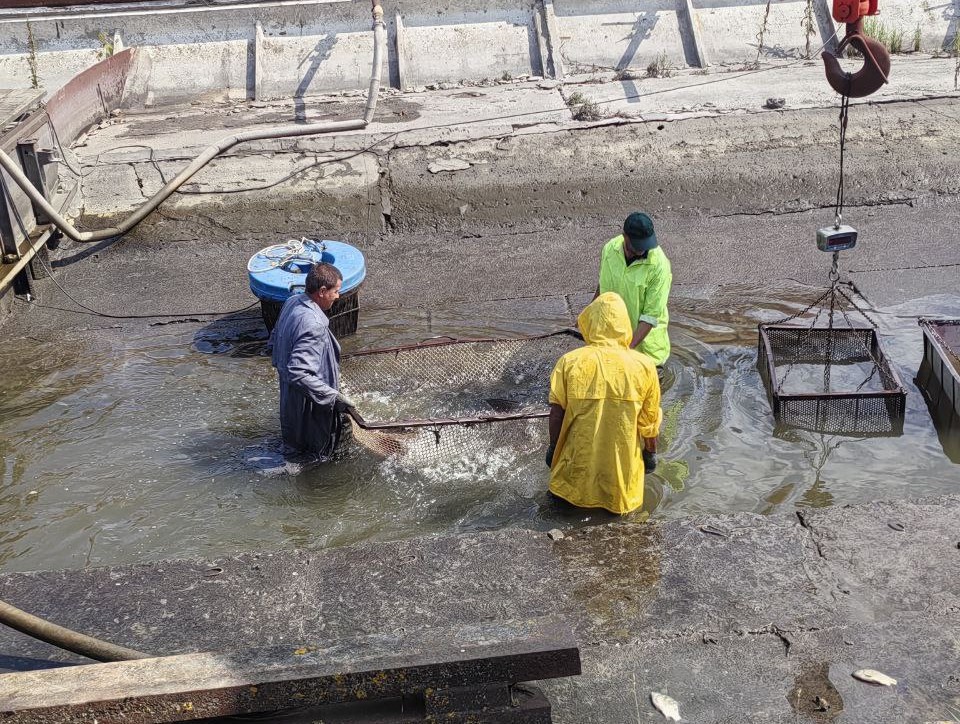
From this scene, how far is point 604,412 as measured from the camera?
17.0 ft

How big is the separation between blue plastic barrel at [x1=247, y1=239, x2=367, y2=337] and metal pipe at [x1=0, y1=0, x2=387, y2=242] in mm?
2390

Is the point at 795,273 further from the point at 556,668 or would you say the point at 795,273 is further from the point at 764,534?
the point at 556,668

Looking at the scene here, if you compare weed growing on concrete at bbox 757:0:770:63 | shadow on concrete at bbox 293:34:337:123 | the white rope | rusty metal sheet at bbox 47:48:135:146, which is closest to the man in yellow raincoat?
the white rope

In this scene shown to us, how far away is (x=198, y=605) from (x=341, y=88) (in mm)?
9542

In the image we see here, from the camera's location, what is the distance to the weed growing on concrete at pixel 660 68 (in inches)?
500

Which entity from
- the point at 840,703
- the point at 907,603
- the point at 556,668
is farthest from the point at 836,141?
the point at 556,668

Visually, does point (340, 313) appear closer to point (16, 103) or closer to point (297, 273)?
point (297, 273)

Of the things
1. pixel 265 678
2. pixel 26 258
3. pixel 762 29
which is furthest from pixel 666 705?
pixel 762 29

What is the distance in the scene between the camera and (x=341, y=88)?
42.2 feet

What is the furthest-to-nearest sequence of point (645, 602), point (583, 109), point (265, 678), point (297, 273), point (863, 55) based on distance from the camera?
point (583, 109), point (297, 273), point (863, 55), point (645, 602), point (265, 678)

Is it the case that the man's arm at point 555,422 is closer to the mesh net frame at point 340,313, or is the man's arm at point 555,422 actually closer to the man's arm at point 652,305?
the man's arm at point 652,305

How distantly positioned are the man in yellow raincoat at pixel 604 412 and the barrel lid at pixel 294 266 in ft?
10.5

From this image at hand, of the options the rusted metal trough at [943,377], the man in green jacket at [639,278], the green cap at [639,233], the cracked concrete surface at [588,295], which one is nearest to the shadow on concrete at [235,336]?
the cracked concrete surface at [588,295]

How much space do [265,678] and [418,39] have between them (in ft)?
36.6
